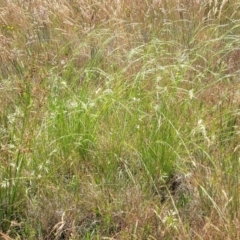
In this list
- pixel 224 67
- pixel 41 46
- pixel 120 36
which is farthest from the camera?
pixel 41 46

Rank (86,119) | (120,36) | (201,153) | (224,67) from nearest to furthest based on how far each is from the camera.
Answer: (201,153) < (86,119) < (224,67) < (120,36)

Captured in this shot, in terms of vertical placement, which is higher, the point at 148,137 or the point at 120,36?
the point at 120,36

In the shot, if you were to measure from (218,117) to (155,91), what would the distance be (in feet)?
1.11

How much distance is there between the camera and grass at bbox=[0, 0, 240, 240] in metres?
2.48

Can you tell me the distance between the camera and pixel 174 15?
4660mm

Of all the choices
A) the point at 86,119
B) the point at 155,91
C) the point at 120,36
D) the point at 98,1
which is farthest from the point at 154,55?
the point at 98,1

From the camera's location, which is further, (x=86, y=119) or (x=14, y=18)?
(x=14, y=18)

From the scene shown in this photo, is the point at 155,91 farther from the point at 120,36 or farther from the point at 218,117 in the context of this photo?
the point at 120,36

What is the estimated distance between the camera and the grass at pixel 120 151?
2484 mm

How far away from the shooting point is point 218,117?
10.3 feet

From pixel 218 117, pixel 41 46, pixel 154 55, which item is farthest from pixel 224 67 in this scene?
pixel 41 46

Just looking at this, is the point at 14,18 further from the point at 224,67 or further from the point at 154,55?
the point at 224,67

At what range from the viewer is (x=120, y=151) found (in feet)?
9.73

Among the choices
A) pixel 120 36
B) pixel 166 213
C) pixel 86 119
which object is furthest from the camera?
pixel 120 36
